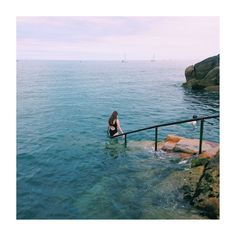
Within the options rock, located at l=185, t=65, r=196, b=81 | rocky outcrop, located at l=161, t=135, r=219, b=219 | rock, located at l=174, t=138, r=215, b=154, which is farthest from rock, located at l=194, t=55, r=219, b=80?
rocky outcrop, located at l=161, t=135, r=219, b=219

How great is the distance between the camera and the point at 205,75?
4784 centimetres

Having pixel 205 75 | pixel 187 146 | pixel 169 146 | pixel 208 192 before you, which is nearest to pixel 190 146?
pixel 187 146

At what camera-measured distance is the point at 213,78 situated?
1772 inches

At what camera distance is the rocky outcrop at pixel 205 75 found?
44438 millimetres

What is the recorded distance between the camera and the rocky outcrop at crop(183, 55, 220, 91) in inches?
1750

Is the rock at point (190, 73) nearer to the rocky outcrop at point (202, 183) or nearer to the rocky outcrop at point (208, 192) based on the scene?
the rocky outcrop at point (202, 183)

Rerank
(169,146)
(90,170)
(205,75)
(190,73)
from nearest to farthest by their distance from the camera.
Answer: (90,170) → (169,146) → (205,75) → (190,73)

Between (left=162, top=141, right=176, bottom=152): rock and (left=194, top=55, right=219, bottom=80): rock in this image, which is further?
(left=194, top=55, right=219, bottom=80): rock

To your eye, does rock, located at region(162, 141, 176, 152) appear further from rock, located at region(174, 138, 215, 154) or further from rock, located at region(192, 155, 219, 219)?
rock, located at region(192, 155, 219, 219)

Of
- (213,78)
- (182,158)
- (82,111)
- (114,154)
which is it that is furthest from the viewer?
(213,78)

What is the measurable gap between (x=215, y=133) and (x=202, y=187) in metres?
12.4

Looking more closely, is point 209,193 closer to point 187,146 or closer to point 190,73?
point 187,146
